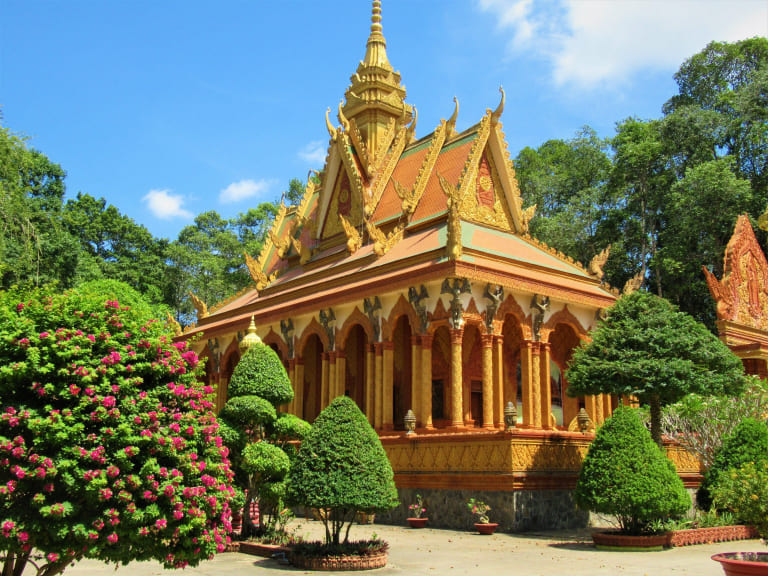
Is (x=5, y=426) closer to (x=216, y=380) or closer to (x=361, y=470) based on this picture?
(x=361, y=470)

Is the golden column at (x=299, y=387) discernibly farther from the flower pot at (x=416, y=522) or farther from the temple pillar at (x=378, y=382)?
the flower pot at (x=416, y=522)

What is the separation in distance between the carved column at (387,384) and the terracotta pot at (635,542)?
724 centimetres

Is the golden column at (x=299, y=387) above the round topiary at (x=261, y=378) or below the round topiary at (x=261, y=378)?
above

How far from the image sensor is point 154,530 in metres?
5.82

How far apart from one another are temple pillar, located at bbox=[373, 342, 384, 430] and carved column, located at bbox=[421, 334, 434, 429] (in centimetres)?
143

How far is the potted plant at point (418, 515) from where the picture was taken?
14.5 metres

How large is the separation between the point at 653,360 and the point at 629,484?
9.83 ft

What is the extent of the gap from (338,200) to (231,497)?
64.5 ft

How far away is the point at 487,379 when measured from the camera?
16906 mm

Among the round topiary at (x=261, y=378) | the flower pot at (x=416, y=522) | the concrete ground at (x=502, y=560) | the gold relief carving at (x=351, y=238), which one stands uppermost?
the gold relief carving at (x=351, y=238)

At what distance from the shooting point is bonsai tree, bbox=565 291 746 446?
13.2 meters

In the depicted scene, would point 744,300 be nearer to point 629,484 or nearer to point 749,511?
point 629,484

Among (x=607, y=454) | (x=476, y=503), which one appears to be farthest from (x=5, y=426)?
(x=476, y=503)

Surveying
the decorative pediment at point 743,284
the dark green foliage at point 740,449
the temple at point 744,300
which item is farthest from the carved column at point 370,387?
the decorative pediment at point 743,284
